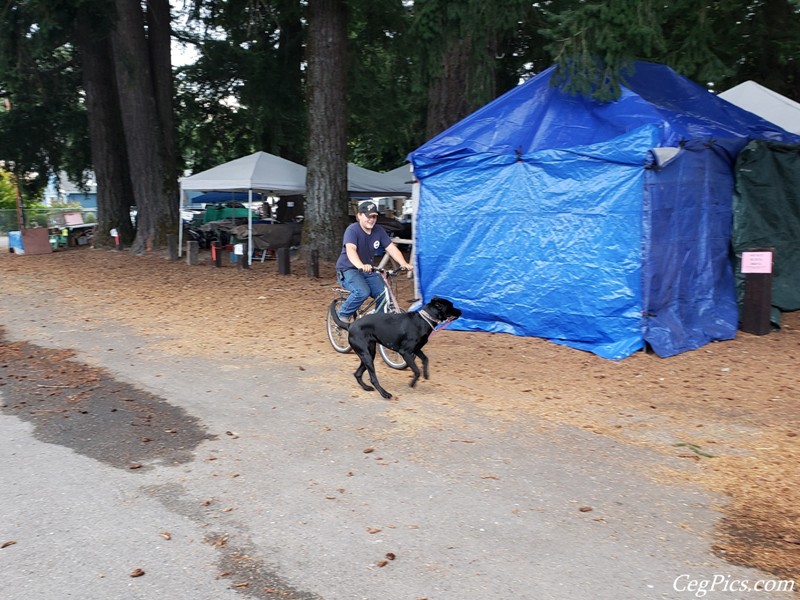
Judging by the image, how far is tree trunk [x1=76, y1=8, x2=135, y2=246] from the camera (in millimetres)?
22406

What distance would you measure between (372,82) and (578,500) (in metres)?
22.8

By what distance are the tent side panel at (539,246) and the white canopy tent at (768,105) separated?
6484 millimetres

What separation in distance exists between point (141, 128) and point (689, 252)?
15650mm

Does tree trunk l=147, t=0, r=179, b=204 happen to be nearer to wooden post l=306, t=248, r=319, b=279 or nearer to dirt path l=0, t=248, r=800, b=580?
dirt path l=0, t=248, r=800, b=580

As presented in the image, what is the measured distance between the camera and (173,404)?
6.98 metres

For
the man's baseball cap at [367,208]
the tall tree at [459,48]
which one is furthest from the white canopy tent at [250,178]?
the man's baseball cap at [367,208]

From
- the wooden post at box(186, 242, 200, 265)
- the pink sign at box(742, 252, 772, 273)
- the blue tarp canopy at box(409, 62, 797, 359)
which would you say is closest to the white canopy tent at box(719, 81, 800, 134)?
the blue tarp canopy at box(409, 62, 797, 359)

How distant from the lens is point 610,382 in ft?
26.0

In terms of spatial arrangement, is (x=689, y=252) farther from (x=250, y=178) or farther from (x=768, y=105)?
(x=250, y=178)

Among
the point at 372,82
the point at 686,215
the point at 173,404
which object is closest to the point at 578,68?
the point at 686,215

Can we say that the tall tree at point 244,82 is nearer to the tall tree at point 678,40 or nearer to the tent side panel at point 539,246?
the tall tree at point 678,40

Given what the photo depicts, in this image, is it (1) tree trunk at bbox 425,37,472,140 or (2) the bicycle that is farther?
(1) tree trunk at bbox 425,37,472,140

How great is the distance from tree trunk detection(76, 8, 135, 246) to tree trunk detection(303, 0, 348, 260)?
942 centimetres

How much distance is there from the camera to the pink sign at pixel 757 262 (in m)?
9.83
